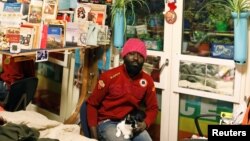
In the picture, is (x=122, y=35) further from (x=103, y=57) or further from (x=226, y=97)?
(x=226, y=97)

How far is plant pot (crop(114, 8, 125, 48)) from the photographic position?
343 cm

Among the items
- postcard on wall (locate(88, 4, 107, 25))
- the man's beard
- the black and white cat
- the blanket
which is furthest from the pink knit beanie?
the blanket

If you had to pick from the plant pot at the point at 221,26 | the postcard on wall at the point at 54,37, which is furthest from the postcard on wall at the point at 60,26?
the plant pot at the point at 221,26

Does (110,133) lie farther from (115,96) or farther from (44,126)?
(44,126)

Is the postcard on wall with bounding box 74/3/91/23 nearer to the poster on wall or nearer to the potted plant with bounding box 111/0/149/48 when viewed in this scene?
the potted plant with bounding box 111/0/149/48

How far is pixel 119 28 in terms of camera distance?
347cm

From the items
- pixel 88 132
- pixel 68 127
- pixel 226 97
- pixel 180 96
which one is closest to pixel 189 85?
pixel 180 96

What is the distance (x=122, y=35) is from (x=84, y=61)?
0.50m

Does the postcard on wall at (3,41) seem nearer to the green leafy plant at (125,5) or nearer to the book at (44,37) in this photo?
the book at (44,37)

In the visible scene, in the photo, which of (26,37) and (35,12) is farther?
(35,12)

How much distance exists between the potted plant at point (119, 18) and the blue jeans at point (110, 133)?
0.90 meters

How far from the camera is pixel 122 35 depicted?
11.5ft

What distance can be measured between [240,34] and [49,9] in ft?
5.19

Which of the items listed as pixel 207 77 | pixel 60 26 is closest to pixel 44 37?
pixel 60 26
